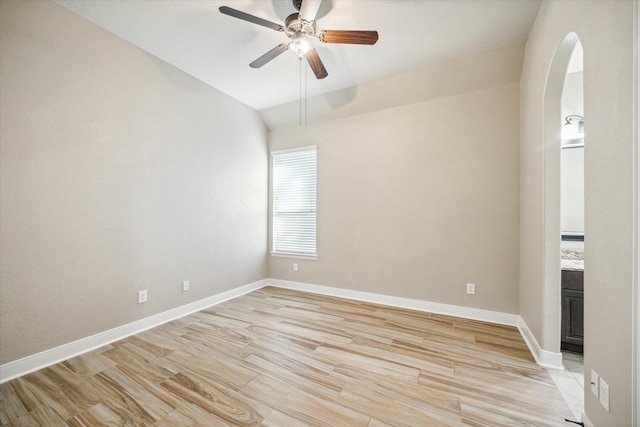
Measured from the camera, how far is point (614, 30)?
1.11 meters

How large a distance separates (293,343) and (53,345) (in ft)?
6.65

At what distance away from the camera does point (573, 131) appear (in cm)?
289

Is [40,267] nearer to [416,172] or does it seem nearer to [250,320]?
[250,320]

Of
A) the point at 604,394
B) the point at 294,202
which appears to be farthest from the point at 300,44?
the point at 604,394

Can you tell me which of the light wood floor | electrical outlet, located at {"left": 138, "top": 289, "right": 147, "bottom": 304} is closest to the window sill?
the light wood floor

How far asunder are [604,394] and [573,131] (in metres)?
2.98

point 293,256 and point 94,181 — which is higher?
point 94,181

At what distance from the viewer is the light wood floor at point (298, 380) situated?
1.52 meters

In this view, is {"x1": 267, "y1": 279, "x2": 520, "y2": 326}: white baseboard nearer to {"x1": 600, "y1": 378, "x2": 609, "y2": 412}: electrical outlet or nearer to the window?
the window

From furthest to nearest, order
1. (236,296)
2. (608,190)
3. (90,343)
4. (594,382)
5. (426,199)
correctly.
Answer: (236,296)
(426,199)
(90,343)
(594,382)
(608,190)

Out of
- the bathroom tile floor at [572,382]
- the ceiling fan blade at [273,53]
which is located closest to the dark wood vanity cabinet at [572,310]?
the bathroom tile floor at [572,382]

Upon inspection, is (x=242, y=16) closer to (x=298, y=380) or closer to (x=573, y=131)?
(x=298, y=380)

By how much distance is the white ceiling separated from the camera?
208cm

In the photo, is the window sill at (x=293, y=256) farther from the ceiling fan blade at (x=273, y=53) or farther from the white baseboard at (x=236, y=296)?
the ceiling fan blade at (x=273, y=53)
